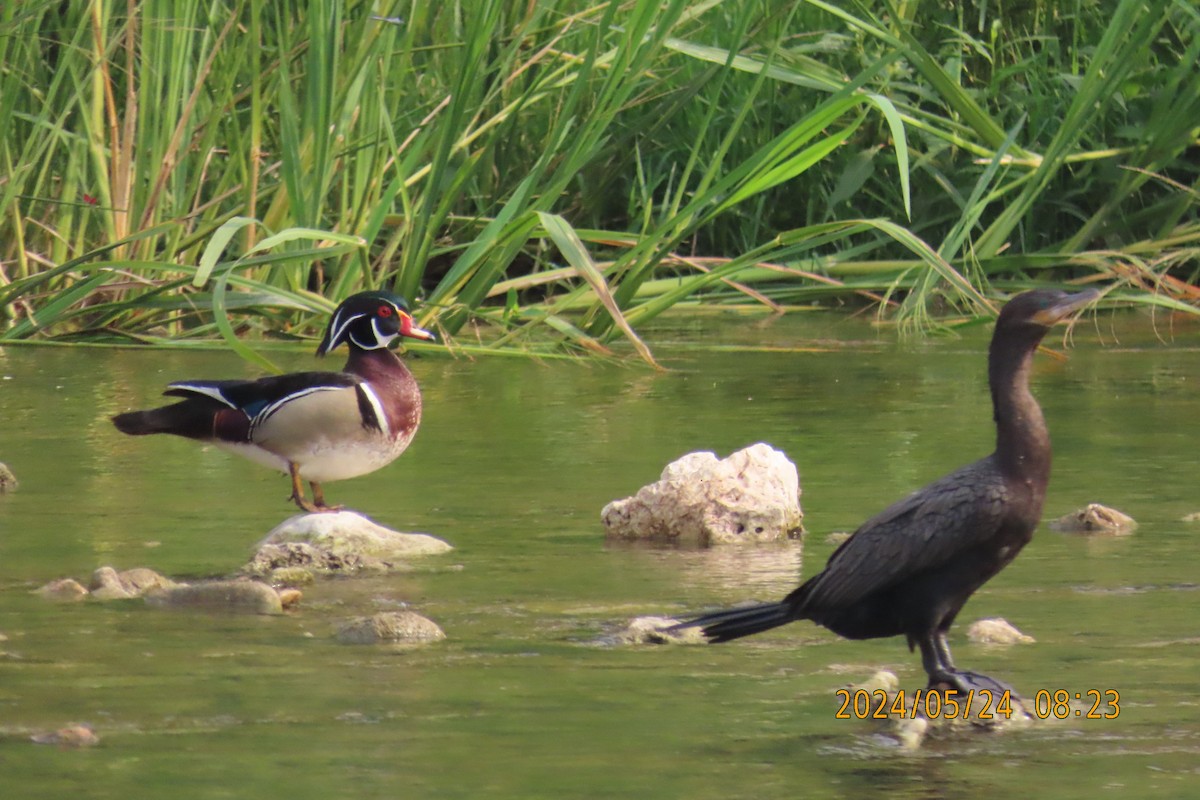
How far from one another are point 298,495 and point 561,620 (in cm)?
145

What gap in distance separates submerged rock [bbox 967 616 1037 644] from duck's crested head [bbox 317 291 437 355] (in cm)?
226

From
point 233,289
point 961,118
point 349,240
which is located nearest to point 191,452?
point 349,240

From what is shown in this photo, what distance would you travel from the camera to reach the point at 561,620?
4.19 metres

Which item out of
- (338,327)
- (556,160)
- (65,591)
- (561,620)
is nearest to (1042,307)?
(561,620)

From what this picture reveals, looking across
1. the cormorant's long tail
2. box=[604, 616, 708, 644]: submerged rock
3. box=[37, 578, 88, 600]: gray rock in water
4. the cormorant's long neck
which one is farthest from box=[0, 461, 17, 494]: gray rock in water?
the cormorant's long neck

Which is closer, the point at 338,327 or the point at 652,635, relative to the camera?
the point at 652,635

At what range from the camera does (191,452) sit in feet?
21.3

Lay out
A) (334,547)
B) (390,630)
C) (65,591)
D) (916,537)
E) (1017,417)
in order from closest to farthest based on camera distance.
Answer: (916,537)
(1017,417)
(390,630)
(65,591)
(334,547)

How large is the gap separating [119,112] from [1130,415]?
4.69m

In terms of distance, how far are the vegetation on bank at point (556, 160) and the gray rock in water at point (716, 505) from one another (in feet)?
5.56

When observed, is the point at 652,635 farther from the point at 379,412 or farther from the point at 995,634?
the point at 379,412

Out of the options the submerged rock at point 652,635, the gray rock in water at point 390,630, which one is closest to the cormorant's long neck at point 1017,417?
the submerged rock at point 652,635

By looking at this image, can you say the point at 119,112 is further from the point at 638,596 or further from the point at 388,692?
the point at 388,692
